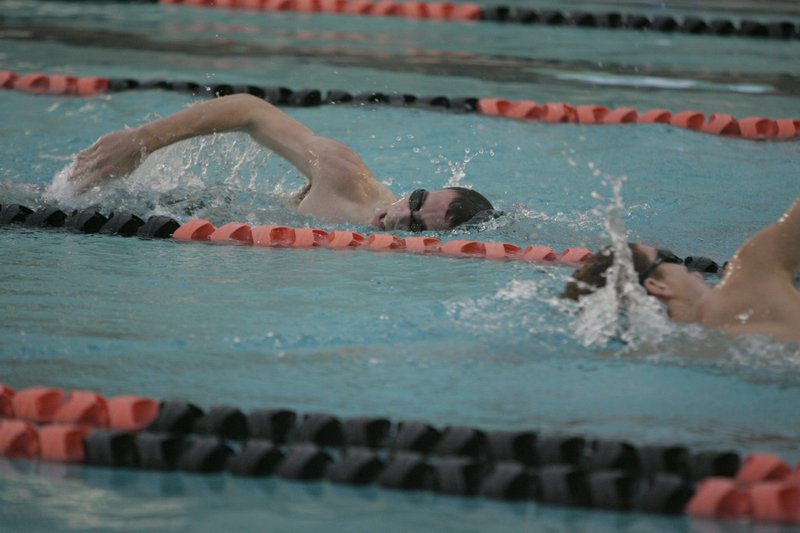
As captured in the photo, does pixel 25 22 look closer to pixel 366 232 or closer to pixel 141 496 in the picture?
pixel 366 232

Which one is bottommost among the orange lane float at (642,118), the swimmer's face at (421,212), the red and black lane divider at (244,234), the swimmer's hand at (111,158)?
the red and black lane divider at (244,234)

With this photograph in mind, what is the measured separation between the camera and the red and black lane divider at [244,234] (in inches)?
184

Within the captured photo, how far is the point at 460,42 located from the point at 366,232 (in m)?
4.92

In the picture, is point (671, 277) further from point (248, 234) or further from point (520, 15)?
point (520, 15)

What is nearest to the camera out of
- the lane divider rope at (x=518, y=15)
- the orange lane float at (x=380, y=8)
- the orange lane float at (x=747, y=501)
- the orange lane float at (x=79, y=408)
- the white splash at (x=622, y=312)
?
the orange lane float at (x=747, y=501)

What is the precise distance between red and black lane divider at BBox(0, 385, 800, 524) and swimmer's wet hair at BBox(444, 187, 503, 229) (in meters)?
1.86

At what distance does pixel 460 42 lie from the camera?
31.4ft

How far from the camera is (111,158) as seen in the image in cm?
484

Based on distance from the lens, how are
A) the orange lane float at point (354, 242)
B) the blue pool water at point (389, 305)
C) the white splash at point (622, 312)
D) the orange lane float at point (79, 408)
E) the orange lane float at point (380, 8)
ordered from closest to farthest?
1. the blue pool water at point (389, 305)
2. the orange lane float at point (79, 408)
3. the white splash at point (622, 312)
4. the orange lane float at point (354, 242)
5. the orange lane float at point (380, 8)

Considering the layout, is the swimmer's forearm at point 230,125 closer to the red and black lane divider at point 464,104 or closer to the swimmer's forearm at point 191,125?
the swimmer's forearm at point 191,125

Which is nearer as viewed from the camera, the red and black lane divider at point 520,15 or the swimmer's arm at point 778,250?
the swimmer's arm at point 778,250

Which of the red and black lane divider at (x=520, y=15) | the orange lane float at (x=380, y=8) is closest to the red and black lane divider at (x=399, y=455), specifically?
the red and black lane divider at (x=520, y=15)

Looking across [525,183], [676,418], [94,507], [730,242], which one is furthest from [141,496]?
[525,183]

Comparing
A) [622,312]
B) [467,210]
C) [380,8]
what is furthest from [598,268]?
[380,8]
